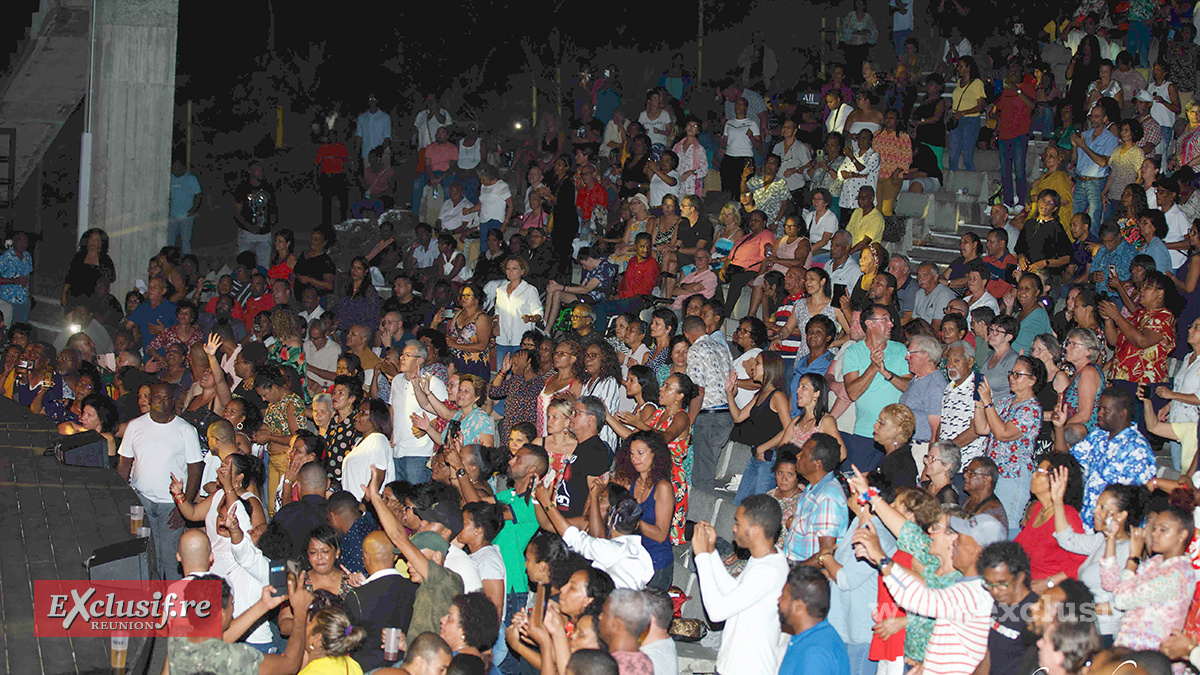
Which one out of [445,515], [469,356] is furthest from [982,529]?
[469,356]

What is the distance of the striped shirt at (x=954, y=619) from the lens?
18.9 ft

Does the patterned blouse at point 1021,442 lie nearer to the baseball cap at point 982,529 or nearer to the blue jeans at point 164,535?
the baseball cap at point 982,529

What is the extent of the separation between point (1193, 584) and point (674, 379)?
3464 millimetres

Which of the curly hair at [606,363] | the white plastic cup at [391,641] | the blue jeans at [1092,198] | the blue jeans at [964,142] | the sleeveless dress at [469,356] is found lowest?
the white plastic cup at [391,641]

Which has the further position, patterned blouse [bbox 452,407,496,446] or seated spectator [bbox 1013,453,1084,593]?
patterned blouse [bbox 452,407,496,446]

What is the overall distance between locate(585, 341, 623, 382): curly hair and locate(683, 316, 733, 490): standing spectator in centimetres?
56

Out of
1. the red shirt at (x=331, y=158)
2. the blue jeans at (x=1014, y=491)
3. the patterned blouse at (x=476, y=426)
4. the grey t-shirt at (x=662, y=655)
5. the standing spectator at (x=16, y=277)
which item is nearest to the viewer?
the grey t-shirt at (x=662, y=655)

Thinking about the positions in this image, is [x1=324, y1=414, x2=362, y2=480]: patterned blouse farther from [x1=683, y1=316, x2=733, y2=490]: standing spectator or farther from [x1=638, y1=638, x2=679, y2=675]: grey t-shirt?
[x1=638, y1=638, x2=679, y2=675]: grey t-shirt

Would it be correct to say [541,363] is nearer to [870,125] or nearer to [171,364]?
[171,364]

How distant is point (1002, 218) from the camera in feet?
37.6

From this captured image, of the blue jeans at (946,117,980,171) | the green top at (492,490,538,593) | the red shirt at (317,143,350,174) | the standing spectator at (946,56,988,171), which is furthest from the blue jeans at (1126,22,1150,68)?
the green top at (492,490,538,593)

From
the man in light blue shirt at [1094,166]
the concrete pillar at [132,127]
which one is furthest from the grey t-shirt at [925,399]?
the concrete pillar at [132,127]

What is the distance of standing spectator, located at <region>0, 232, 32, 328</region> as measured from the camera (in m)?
15.2

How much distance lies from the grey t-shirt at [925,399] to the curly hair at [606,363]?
6.76ft
